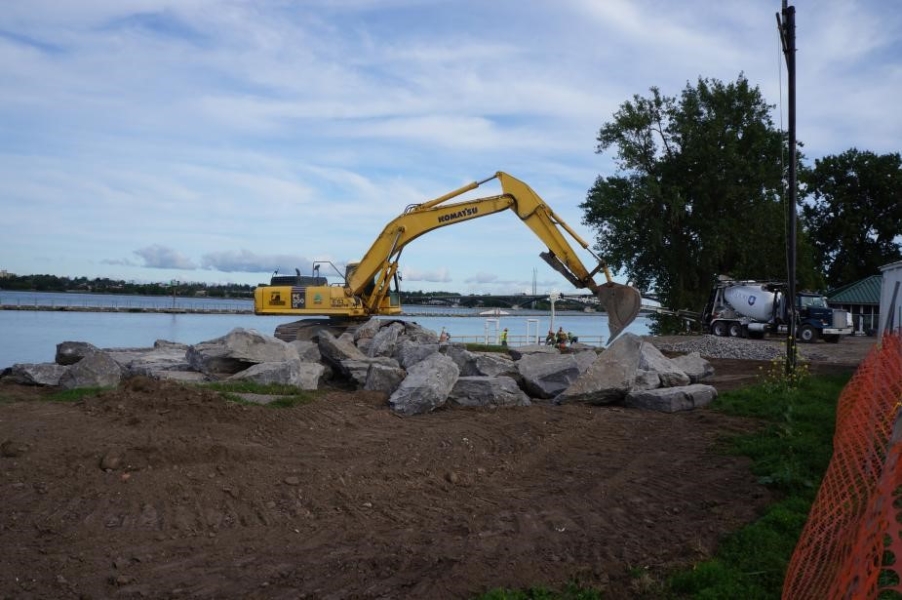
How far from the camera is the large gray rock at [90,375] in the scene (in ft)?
39.6

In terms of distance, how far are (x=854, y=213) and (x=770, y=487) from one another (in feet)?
180

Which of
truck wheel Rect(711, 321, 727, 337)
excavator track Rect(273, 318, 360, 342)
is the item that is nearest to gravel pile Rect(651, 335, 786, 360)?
truck wheel Rect(711, 321, 727, 337)

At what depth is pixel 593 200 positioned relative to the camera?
3878cm

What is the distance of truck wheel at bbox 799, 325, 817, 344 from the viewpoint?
98.2ft

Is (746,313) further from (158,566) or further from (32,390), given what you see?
(158,566)

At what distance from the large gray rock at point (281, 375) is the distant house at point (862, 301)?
126ft

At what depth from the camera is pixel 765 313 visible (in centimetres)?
3203

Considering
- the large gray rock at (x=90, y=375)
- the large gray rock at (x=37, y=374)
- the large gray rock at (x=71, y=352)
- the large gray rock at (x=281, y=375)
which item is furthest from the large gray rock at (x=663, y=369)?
the large gray rock at (x=71, y=352)

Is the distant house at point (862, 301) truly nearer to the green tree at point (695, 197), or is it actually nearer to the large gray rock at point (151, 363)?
the green tree at point (695, 197)

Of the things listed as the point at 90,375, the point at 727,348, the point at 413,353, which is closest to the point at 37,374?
the point at 90,375

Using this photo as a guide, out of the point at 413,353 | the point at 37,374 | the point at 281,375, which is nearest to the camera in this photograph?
the point at 37,374

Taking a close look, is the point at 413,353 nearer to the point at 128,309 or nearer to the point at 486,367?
the point at 486,367

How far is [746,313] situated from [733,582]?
3004 cm

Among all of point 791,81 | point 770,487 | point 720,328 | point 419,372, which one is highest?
point 791,81
